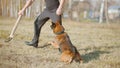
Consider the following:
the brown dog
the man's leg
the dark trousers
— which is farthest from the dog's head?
the man's leg

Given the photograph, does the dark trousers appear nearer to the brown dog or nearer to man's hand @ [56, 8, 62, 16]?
man's hand @ [56, 8, 62, 16]

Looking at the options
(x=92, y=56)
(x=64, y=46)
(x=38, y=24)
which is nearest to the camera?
(x=64, y=46)

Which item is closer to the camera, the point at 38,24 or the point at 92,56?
the point at 92,56

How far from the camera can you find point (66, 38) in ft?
23.7

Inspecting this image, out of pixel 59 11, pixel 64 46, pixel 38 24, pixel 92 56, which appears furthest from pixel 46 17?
pixel 92 56

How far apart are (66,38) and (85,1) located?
41835 millimetres

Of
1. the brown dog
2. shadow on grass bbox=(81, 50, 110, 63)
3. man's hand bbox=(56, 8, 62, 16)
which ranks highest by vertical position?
man's hand bbox=(56, 8, 62, 16)

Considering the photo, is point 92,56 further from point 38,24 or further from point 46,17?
point 38,24

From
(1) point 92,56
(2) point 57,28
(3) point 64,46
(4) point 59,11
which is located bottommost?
(1) point 92,56

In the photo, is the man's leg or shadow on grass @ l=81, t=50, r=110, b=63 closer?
shadow on grass @ l=81, t=50, r=110, b=63

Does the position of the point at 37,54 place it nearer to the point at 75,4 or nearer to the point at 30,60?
the point at 30,60

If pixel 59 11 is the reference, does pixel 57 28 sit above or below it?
below

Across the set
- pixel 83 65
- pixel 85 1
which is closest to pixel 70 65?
pixel 83 65

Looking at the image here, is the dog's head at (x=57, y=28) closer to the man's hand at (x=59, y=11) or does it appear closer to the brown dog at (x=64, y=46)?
the brown dog at (x=64, y=46)
